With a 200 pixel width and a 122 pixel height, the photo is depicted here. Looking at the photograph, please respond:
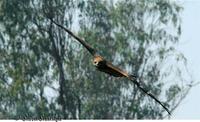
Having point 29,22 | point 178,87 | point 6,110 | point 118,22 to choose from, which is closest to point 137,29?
point 118,22

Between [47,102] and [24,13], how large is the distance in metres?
1.34

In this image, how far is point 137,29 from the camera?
7938mm

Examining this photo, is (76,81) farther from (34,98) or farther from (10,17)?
(10,17)

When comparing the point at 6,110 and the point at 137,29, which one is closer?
the point at 6,110

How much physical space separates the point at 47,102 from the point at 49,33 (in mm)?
1076

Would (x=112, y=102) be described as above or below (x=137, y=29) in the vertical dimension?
below

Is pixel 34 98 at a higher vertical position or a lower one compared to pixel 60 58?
lower

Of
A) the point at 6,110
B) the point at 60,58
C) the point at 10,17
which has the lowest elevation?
the point at 6,110

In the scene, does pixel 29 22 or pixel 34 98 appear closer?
pixel 34 98

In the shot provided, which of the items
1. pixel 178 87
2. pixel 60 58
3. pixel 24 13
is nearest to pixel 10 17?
pixel 24 13

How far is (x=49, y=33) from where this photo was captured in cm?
788

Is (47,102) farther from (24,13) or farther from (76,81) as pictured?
(24,13)

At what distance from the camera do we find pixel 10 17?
761 centimetres

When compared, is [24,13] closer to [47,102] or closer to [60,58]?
[60,58]
